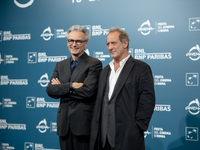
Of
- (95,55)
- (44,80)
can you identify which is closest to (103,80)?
(95,55)

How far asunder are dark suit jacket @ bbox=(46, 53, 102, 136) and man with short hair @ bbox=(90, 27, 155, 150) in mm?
148

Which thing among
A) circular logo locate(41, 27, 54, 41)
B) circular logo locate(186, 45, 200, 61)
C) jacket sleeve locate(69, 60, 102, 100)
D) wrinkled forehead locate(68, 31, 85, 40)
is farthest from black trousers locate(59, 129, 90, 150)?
circular logo locate(41, 27, 54, 41)

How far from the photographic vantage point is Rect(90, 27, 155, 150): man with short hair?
2.33 metres

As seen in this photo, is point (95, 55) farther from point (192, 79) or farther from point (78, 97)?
point (78, 97)

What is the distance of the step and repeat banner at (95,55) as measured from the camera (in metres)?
3.84

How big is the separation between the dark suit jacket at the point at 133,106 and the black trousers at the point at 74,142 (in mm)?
217

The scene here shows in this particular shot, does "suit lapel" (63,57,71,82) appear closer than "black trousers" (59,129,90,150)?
No

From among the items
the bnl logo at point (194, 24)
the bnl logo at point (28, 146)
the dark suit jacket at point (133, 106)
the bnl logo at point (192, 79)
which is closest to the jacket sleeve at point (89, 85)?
the dark suit jacket at point (133, 106)

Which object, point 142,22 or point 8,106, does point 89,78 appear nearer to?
point 142,22

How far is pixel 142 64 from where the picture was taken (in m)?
2.47

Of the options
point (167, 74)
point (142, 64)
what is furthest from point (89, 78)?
point (167, 74)

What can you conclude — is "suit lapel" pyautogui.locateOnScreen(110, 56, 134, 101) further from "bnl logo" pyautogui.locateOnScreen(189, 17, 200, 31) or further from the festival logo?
the festival logo

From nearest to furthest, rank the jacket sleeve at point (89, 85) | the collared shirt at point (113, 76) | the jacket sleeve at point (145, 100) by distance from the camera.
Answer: the jacket sleeve at point (145, 100)
the collared shirt at point (113, 76)
the jacket sleeve at point (89, 85)

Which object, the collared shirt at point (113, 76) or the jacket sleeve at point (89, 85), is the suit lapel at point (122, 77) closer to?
the collared shirt at point (113, 76)
